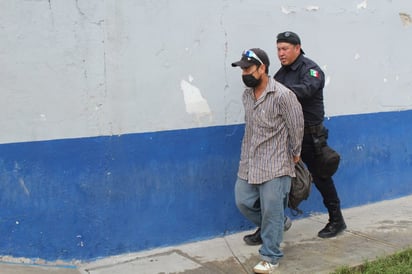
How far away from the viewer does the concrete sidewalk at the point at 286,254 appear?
3.89 meters

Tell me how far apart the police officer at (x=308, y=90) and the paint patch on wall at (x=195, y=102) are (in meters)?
0.66

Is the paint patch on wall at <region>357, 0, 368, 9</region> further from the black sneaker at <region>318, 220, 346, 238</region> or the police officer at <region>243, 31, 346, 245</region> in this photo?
the black sneaker at <region>318, 220, 346, 238</region>

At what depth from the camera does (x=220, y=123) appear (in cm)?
454

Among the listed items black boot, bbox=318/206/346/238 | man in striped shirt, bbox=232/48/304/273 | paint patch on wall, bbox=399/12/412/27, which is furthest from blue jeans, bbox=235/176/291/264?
paint patch on wall, bbox=399/12/412/27

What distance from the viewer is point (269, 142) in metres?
3.76

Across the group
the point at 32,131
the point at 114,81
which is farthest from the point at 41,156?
the point at 114,81

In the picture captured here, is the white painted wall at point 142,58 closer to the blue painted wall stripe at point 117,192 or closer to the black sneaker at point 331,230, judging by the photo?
the blue painted wall stripe at point 117,192

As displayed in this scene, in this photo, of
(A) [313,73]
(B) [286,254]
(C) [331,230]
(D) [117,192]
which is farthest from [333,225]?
(D) [117,192]

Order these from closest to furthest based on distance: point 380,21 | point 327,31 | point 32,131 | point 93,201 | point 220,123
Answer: point 32,131, point 93,201, point 220,123, point 327,31, point 380,21

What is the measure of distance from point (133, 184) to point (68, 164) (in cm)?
56

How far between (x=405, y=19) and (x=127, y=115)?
3.63m

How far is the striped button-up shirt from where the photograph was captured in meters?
3.72

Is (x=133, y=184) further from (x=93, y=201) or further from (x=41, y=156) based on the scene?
(x=41, y=156)

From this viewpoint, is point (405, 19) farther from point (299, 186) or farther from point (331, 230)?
point (299, 186)
